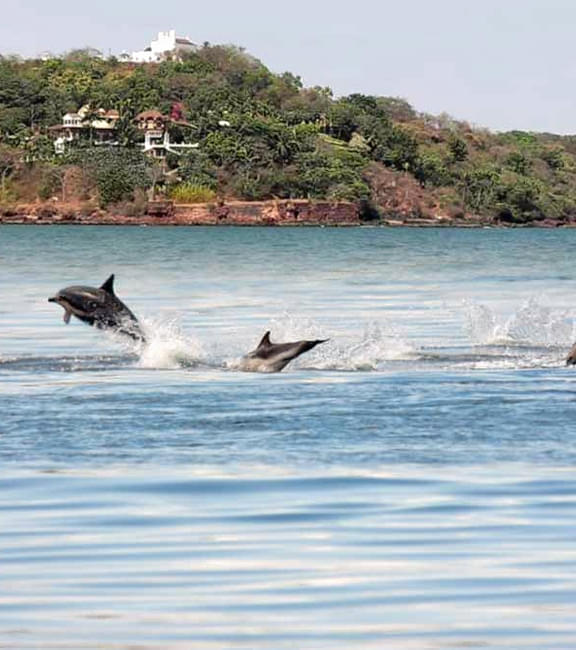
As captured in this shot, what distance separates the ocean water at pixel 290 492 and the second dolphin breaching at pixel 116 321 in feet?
0.94

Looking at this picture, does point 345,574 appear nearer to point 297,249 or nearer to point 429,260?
point 429,260

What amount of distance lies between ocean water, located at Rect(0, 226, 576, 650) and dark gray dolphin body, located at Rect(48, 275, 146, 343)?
475mm

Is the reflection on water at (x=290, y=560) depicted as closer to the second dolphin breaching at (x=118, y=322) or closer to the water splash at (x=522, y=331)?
the second dolphin breaching at (x=118, y=322)

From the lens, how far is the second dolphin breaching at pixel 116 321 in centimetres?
2334

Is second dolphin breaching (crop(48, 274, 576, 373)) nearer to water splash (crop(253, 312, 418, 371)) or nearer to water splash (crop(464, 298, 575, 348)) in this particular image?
water splash (crop(253, 312, 418, 371))

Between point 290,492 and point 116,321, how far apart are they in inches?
455

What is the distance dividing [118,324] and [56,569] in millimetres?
14183

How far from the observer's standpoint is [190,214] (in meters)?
181

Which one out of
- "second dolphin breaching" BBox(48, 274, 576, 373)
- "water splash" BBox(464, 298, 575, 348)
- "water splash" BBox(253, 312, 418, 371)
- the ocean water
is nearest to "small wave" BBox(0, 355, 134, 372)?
the ocean water

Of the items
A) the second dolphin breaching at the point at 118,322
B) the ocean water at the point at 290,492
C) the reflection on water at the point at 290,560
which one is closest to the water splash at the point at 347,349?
the ocean water at the point at 290,492

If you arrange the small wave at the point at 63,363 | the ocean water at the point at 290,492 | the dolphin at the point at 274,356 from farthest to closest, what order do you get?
the small wave at the point at 63,363
the dolphin at the point at 274,356
the ocean water at the point at 290,492

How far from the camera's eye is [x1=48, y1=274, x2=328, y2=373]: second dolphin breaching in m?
23.3

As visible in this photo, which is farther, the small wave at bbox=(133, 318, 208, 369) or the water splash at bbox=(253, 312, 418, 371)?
the small wave at bbox=(133, 318, 208, 369)

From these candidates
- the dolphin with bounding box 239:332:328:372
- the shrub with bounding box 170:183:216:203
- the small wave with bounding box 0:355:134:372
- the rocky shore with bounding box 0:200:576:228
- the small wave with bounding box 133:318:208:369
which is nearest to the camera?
the dolphin with bounding box 239:332:328:372
